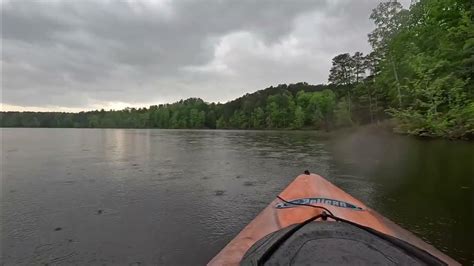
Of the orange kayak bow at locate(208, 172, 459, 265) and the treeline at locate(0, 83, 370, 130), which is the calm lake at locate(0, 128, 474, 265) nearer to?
the orange kayak bow at locate(208, 172, 459, 265)

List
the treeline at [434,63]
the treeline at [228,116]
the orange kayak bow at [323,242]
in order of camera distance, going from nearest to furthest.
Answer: the orange kayak bow at [323,242] → the treeline at [434,63] → the treeline at [228,116]

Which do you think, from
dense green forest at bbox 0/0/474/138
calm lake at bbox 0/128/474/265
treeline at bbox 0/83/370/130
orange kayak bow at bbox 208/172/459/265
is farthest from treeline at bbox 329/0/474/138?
treeline at bbox 0/83/370/130

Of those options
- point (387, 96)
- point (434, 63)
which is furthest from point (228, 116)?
point (434, 63)

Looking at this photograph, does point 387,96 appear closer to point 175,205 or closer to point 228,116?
point 175,205

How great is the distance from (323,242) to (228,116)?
11346 cm

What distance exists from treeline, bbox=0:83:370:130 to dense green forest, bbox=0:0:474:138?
329mm

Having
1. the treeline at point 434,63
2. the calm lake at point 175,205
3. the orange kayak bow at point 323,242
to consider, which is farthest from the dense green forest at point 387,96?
the orange kayak bow at point 323,242

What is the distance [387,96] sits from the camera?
38125 millimetres

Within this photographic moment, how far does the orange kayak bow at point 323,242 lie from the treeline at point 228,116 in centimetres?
8138

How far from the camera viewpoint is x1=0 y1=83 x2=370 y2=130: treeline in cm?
9262

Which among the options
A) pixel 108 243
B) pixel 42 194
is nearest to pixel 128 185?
pixel 42 194

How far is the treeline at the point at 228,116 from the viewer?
92.6 m

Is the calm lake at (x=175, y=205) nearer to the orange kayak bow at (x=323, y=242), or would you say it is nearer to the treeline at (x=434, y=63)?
the orange kayak bow at (x=323, y=242)

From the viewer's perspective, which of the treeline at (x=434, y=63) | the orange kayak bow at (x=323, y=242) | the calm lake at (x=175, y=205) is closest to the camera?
the orange kayak bow at (x=323, y=242)
